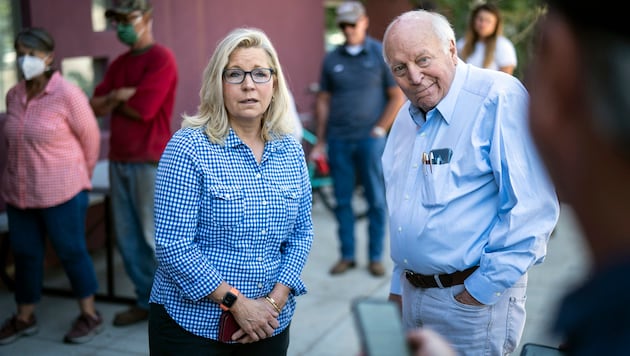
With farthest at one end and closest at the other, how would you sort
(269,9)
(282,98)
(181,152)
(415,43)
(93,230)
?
(269,9) < (93,230) < (282,98) < (415,43) < (181,152)

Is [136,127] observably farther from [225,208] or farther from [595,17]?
[595,17]

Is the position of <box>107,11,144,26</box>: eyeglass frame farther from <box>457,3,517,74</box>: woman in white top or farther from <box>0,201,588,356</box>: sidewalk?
<box>457,3,517,74</box>: woman in white top

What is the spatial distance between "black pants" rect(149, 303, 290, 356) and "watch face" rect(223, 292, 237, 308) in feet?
0.50

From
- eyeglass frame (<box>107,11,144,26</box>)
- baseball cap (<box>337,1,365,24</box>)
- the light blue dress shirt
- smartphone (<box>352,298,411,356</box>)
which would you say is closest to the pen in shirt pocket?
the light blue dress shirt

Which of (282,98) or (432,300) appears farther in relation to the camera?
(282,98)

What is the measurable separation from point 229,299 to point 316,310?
126 inches

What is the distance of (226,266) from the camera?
9.36ft

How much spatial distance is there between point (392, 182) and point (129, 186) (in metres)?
2.67

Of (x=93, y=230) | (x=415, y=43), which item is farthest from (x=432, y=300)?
(x=93, y=230)

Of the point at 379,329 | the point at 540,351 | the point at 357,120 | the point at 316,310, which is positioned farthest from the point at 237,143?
the point at 357,120

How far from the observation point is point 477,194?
2.92 metres

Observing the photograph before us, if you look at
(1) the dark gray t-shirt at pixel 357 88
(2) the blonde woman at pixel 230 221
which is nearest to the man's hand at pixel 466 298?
(2) the blonde woman at pixel 230 221

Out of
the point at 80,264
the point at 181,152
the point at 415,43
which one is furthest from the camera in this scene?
the point at 80,264

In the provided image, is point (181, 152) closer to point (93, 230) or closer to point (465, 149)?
point (465, 149)
